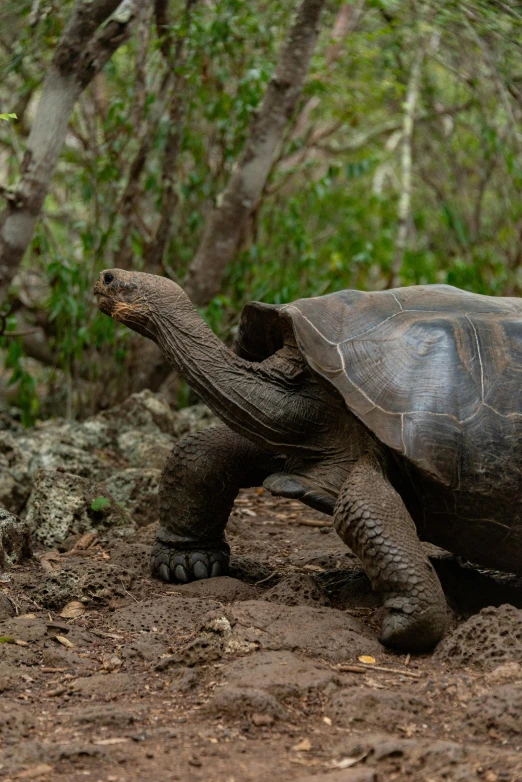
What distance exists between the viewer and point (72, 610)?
145 inches

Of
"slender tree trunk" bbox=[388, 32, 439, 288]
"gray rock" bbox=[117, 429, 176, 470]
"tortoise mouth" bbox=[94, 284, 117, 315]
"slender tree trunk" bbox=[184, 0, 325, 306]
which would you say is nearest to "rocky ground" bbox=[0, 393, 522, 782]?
"gray rock" bbox=[117, 429, 176, 470]

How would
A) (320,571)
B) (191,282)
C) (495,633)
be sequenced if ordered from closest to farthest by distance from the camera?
(495,633) → (320,571) → (191,282)


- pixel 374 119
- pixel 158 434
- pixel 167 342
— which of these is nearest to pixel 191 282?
pixel 158 434

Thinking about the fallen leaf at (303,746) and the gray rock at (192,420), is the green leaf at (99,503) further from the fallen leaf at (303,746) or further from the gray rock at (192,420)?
the fallen leaf at (303,746)

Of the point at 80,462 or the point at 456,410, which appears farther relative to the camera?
the point at 80,462

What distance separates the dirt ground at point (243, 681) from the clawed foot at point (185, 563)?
68 mm

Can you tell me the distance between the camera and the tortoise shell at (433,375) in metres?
3.47

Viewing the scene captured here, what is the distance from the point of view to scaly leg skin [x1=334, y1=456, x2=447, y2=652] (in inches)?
130

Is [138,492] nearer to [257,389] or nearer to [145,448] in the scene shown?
[145,448]

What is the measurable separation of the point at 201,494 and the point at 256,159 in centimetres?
334

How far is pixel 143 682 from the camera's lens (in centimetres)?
296

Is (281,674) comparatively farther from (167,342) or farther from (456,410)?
(167,342)

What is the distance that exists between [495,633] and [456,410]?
83cm

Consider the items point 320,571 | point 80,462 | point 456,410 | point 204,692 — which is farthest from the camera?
point 80,462
